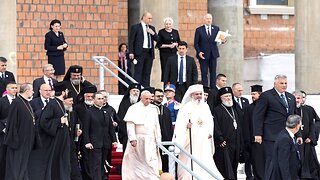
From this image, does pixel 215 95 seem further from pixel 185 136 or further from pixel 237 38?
pixel 237 38

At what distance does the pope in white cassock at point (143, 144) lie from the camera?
24672 mm

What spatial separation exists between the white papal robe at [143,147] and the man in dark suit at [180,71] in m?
2.58

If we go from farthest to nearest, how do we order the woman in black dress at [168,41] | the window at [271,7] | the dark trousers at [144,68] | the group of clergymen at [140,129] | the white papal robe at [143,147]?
the window at [271,7], the dark trousers at [144,68], the woman in black dress at [168,41], the white papal robe at [143,147], the group of clergymen at [140,129]

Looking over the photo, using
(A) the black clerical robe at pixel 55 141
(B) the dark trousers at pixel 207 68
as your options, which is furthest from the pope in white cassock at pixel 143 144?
(B) the dark trousers at pixel 207 68

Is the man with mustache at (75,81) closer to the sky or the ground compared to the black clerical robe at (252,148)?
closer to the sky

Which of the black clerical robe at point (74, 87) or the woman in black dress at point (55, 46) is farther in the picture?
the woman in black dress at point (55, 46)

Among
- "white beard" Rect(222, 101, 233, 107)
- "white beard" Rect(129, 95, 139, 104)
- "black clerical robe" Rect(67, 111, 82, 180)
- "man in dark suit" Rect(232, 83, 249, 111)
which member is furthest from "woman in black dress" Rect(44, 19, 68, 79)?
"white beard" Rect(222, 101, 233, 107)

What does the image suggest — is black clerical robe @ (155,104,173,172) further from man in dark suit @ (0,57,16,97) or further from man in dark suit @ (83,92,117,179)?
man in dark suit @ (0,57,16,97)

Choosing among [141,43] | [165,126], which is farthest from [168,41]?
[165,126]

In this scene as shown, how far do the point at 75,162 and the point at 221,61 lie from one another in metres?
8.60

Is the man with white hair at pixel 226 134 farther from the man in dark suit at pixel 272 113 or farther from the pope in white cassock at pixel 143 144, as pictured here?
the pope in white cassock at pixel 143 144

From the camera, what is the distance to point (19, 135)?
23.6 metres

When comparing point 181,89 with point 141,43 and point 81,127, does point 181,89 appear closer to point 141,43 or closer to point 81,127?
point 141,43

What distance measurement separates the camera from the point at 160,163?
82.1 feet
